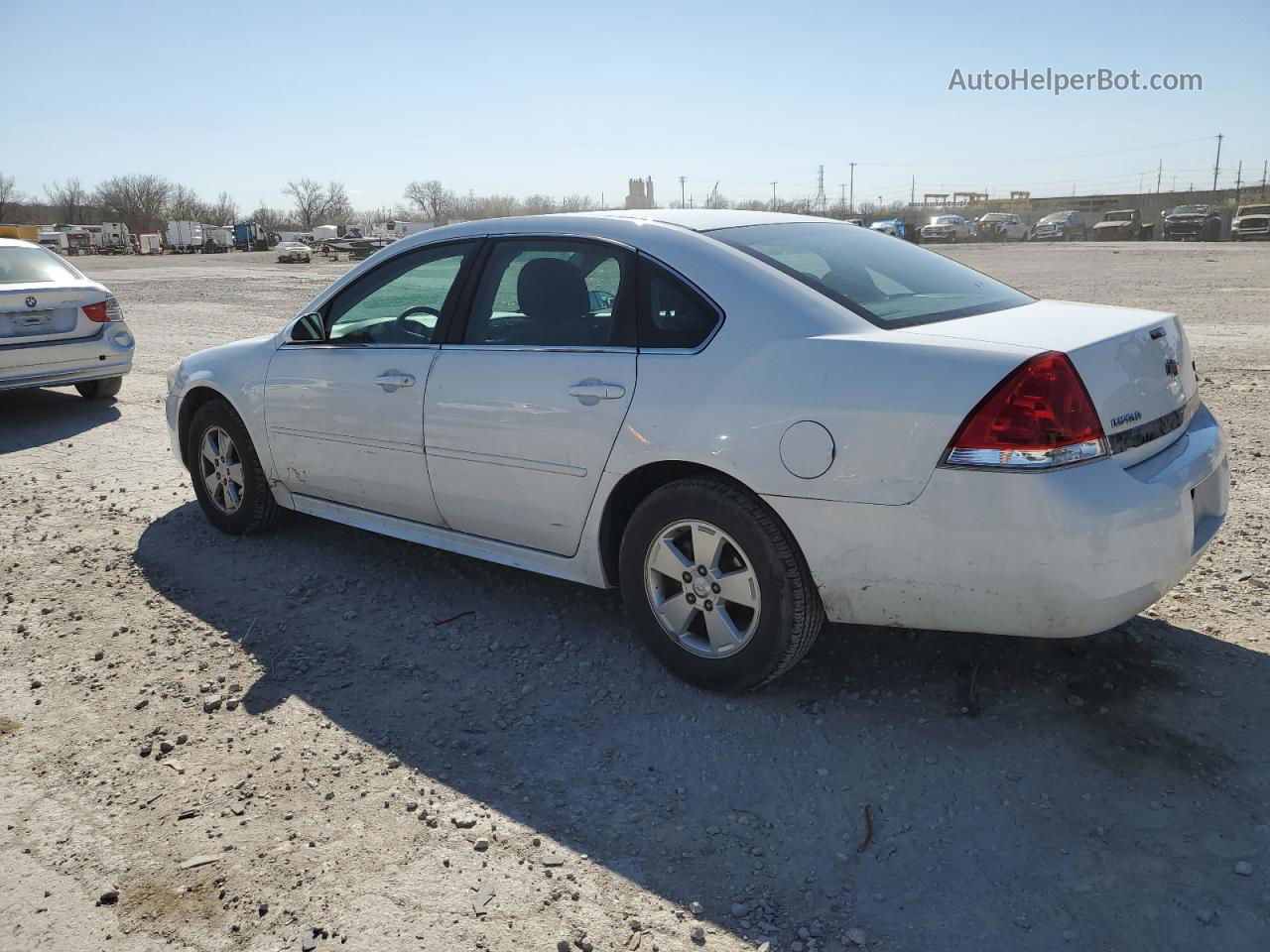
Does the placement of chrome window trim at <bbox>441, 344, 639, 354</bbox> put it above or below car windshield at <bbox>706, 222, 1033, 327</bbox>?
below

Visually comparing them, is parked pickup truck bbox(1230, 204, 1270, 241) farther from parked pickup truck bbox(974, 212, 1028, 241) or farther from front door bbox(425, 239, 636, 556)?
front door bbox(425, 239, 636, 556)

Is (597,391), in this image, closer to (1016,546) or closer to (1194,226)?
(1016,546)

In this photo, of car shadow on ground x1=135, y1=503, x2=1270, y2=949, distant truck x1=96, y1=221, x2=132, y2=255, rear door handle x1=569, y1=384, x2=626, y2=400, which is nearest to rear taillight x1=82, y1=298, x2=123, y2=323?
car shadow on ground x1=135, y1=503, x2=1270, y2=949

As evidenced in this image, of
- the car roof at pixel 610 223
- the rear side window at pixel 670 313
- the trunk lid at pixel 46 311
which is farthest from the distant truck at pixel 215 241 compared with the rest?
the rear side window at pixel 670 313

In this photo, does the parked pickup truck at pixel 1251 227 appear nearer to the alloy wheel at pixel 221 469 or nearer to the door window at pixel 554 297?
the door window at pixel 554 297

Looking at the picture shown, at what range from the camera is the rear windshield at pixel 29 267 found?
28.0ft

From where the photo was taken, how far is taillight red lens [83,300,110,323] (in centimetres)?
876

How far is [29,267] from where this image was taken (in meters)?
8.73

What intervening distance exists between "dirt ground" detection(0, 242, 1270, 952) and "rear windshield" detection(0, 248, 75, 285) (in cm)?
482

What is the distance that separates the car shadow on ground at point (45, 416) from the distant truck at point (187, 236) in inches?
2827

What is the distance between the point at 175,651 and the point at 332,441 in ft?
3.72

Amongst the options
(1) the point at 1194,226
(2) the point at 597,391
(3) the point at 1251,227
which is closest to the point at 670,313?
→ (2) the point at 597,391

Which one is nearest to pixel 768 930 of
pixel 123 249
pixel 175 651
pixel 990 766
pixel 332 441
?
pixel 990 766

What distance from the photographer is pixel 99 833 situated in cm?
289
